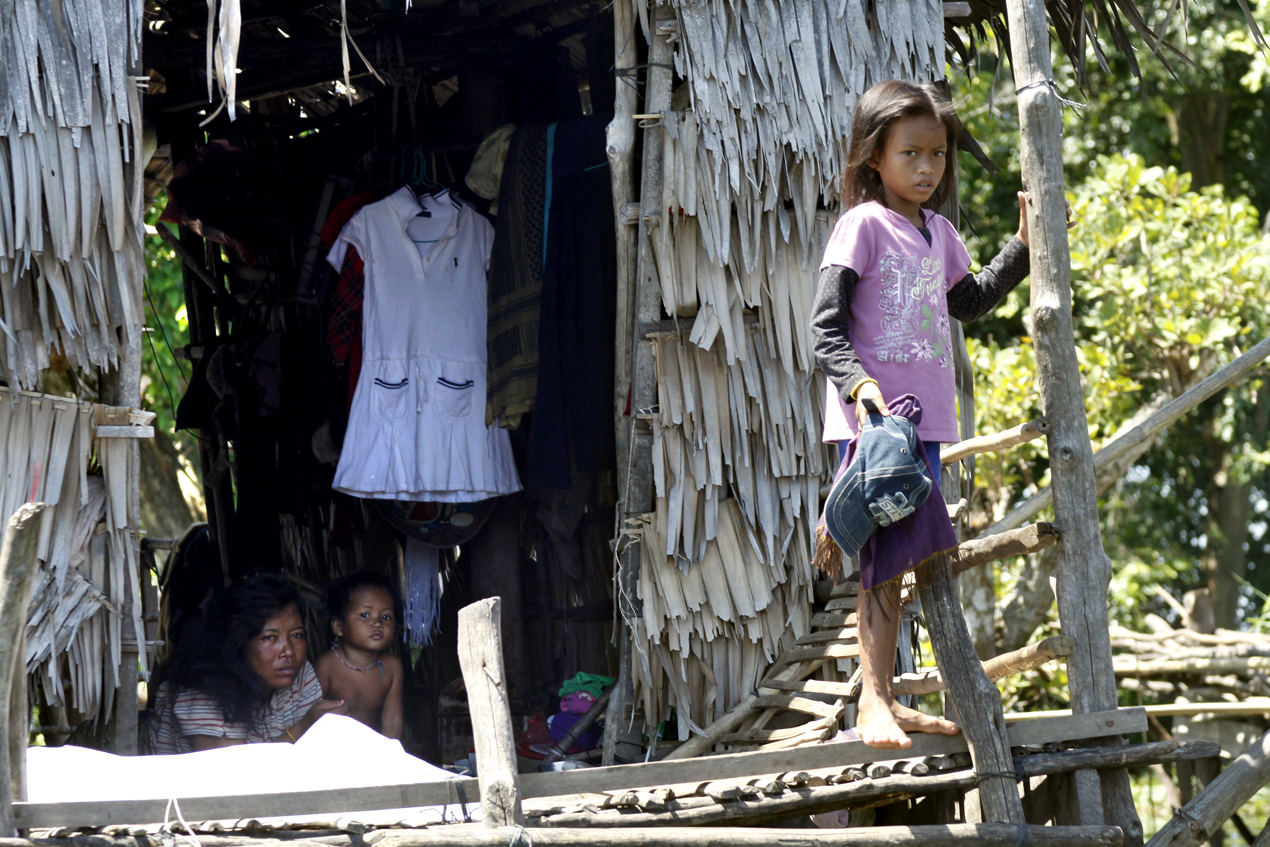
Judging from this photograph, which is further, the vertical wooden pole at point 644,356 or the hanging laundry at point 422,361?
the hanging laundry at point 422,361

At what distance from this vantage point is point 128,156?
10.8 feet

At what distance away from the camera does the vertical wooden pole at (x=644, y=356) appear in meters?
3.53

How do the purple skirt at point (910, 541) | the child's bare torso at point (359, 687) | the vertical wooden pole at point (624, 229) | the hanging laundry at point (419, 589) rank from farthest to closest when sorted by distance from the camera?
the hanging laundry at point (419, 589) < the child's bare torso at point (359, 687) < the vertical wooden pole at point (624, 229) < the purple skirt at point (910, 541)

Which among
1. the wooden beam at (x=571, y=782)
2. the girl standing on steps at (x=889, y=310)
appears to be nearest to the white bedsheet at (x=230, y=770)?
the wooden beam at (x=571, y=782)

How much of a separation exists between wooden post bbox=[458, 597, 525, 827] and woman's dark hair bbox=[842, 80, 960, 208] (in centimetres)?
120

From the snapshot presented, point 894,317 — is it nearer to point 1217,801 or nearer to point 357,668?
point 1217,801

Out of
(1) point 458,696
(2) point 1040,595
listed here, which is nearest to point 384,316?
(1) point 458,696

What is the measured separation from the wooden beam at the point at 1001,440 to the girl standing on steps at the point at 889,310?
8cm

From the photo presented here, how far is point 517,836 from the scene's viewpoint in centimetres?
223

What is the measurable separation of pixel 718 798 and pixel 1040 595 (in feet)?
16.7

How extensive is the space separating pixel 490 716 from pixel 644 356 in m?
1.46

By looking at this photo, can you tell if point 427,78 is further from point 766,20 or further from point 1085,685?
point 1085,685

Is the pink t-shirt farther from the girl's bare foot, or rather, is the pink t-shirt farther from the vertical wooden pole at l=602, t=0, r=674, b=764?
the vertical wooden pole at l=602, t=0, r=674, b=764

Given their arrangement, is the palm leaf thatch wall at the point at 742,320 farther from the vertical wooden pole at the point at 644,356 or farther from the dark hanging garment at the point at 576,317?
the dark hanging garment at the point at 576,317
